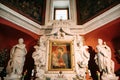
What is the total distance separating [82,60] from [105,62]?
0.71 metres

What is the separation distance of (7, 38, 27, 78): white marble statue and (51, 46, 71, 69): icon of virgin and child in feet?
3.23

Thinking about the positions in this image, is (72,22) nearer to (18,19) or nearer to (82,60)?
(82,60)

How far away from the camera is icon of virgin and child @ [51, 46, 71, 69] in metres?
5.71

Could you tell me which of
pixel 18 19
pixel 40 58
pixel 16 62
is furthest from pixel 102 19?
pixel 16 62

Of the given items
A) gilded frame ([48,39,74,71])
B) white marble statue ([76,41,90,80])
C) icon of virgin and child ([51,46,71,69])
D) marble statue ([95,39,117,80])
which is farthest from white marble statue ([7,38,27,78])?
marble statue ([95,39,117,80])

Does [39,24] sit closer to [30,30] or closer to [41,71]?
[30,30]

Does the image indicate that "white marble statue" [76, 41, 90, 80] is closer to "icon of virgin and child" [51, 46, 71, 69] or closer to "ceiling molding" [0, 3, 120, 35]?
"icon of virgin and child" [51, 46, 71, 69]

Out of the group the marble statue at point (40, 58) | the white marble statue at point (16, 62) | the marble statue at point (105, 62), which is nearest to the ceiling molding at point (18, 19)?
the marble statue at point (40, 58)

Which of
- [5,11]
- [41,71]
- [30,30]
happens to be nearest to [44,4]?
[30,30]

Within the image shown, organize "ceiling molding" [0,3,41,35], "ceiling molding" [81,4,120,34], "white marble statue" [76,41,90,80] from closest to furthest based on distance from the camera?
"white marble statue" [76,41,90,80]
"ceiling molding" [81,4,120,34]
"ceiling molding" [0,3,41,35]

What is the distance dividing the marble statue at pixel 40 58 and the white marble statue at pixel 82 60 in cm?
110

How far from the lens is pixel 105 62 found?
5461mm

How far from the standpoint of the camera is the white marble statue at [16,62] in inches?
212

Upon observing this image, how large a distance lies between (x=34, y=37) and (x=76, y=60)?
5.97ft
